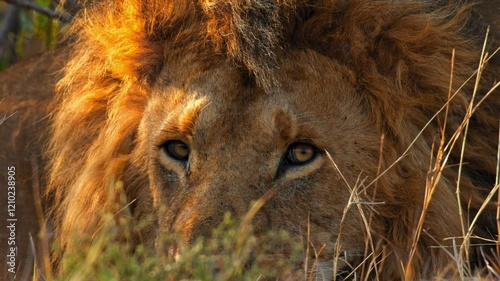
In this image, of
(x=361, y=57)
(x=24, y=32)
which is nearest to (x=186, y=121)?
(x=361, y=57)

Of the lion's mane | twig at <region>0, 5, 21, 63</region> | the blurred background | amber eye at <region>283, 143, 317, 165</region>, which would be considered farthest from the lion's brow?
twig at <region>0, 5, 21, 63</region>

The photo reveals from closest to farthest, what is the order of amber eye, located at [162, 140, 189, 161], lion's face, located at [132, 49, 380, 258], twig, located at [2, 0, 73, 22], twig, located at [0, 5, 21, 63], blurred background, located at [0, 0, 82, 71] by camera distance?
lion's face, located at [132, 49, 380, 258] → amber eye, located at [162, 140, 189, 161] → twig, located at [2, 0, 73, 22] → blurred background, located at [0, 0, 82, 71] → twig, located at [0, 5, 21, 63]

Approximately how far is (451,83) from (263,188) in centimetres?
81

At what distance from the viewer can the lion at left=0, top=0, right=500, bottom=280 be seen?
3.39 m

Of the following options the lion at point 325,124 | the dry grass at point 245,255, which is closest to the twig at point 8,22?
the lion at point 325,124

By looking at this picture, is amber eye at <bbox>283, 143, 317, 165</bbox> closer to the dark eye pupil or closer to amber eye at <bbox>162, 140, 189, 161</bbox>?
the dark eye pupil

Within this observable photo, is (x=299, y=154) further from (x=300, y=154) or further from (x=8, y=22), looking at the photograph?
(x=8, y=22)

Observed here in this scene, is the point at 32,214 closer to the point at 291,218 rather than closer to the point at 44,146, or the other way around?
the point at 44,146

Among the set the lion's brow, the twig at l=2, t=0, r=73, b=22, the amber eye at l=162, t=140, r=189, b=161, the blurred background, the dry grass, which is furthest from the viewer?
the blurred background

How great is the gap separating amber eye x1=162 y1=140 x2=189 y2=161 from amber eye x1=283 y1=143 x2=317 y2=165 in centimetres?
41

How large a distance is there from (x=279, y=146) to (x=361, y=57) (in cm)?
47

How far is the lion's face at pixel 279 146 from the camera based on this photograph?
3.37 meters

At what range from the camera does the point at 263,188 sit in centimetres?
338

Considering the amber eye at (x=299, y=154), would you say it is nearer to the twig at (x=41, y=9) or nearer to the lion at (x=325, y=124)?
the lion at (x=325, y=124)
